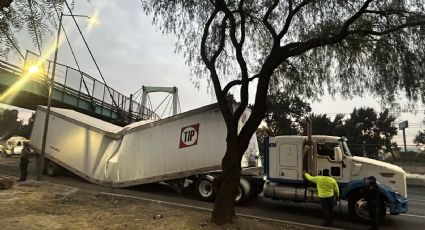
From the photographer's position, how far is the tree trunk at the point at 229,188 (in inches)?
437

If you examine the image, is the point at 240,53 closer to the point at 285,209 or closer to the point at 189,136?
the point at 189,136

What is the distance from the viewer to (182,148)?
1680 centimetres

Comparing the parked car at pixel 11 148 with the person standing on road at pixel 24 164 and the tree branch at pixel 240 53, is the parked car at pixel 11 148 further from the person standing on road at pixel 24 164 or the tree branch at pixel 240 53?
the tree branch at pixel 240 53

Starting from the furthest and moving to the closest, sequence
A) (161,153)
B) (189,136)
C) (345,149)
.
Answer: (161,153) < (189,136) < (345,149)

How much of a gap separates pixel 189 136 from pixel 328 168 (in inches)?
216

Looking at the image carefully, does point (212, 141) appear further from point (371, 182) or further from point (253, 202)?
point (371, 182)

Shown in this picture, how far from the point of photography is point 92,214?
38.2ft

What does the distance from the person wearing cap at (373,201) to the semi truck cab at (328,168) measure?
0.73 m

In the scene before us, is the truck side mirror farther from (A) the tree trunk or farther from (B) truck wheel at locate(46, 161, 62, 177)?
(B) truck wheel at locate(46, 161, 62, 177)

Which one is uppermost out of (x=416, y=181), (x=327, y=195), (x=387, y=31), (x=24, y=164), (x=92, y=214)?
(x=387, y=31)

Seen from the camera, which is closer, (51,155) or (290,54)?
(290,54)

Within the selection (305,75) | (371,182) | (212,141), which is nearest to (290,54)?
(305,75)

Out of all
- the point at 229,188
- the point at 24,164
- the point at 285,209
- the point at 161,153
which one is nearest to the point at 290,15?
the point at 229,188

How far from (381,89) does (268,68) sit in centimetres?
301
